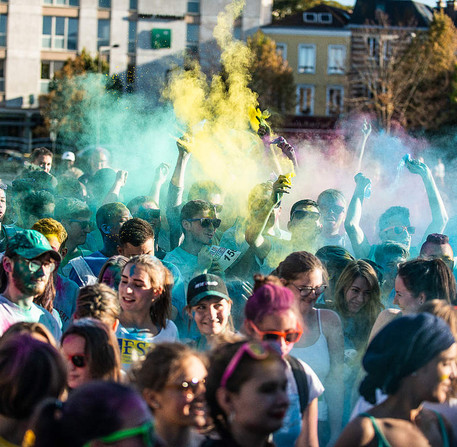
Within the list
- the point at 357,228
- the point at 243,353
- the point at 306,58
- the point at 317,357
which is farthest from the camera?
the point at 306,58

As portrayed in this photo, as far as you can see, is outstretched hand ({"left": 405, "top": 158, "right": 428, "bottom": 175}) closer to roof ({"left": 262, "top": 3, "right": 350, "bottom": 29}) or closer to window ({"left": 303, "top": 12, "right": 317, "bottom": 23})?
roof ({"left": 262, "top": 3, "right": 350, "bottom": 29})

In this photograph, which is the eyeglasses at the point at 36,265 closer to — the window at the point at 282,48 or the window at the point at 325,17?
the window at the point at 282,48

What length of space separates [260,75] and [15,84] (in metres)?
15.2

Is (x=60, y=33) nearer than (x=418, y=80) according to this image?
No

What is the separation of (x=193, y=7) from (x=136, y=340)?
14442 mm

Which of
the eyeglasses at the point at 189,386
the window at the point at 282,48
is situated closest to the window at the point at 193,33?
the eyeglasses at the point at 189,386

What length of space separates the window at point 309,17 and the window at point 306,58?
5.07ft

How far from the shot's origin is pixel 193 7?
56.1 feet

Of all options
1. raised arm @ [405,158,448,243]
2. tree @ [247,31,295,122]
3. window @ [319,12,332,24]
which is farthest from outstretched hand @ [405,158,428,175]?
window @ [319,12,332,24]

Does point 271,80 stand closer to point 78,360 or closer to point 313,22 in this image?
point 313,22

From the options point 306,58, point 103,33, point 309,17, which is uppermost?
point 309,17

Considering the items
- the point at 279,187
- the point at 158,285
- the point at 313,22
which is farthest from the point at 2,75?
the point at 158,285

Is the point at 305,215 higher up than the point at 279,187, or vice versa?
the point at 279,187

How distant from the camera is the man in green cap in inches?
148
